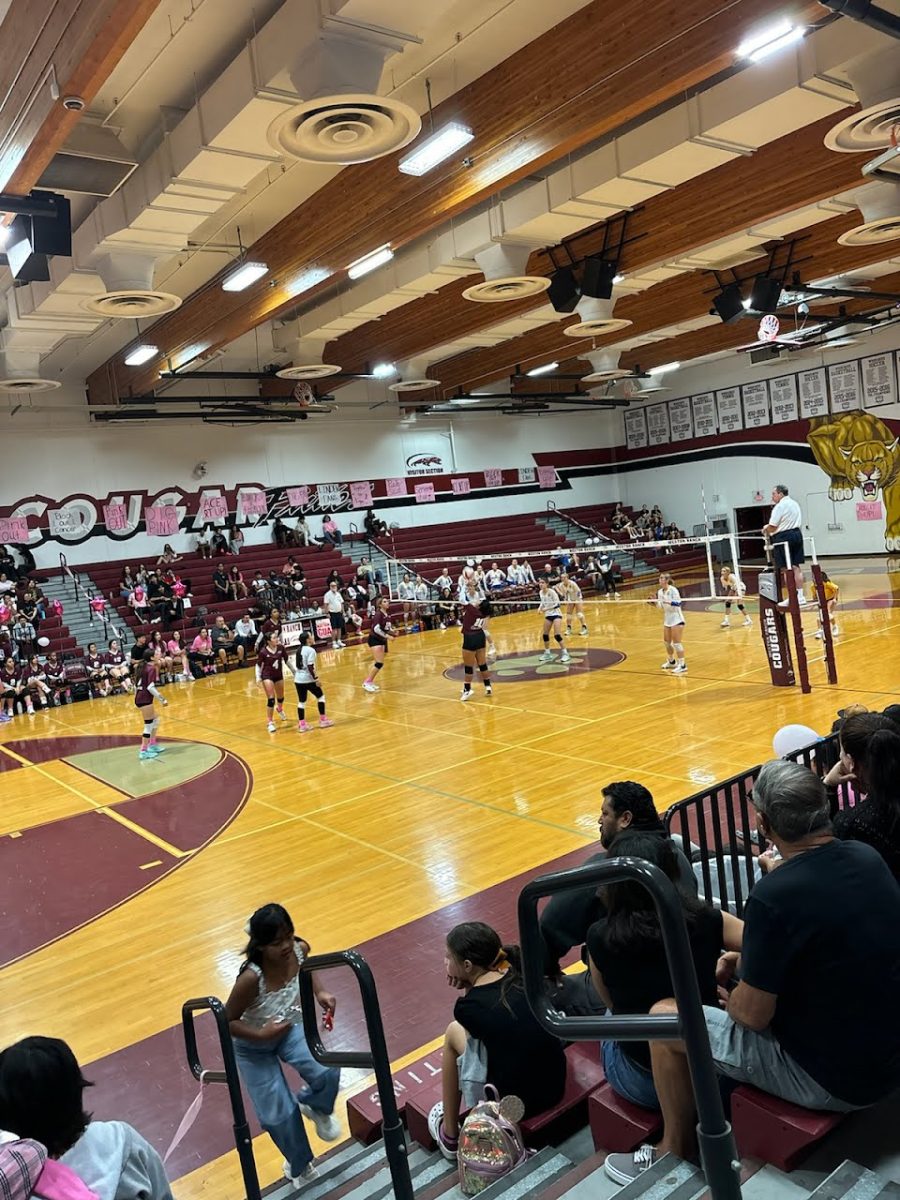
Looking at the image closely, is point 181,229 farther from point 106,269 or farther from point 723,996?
point 723,996

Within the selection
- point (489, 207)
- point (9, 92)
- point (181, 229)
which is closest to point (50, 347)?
point (181, 229)

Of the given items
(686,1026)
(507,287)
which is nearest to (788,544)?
(507,287)

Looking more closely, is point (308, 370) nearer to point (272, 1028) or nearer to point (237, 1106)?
point (272, 1028)

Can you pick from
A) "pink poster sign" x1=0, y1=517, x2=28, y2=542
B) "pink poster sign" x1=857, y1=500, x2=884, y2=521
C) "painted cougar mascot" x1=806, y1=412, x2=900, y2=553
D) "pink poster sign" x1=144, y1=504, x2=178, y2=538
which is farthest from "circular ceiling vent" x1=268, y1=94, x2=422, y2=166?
"pink poster sign" x1=857, y1=500, x2=884, y2=521

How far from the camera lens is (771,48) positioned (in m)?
7.97

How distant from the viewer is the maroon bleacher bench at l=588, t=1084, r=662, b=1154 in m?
2.83

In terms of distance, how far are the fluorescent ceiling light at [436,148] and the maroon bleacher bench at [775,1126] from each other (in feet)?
30.4

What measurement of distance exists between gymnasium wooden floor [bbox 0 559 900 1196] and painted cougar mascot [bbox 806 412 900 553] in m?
13.3

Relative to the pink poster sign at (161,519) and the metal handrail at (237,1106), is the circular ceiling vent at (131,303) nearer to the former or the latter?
the metal handrail at (237,1106)

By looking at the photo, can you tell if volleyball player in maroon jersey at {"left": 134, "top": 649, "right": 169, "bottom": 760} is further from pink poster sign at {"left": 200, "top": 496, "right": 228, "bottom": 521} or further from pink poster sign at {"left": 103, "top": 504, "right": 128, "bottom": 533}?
pink poster sign at {"left": 200, "top": 496, "right": 228, "bottom": 521}

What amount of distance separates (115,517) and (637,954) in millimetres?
25924

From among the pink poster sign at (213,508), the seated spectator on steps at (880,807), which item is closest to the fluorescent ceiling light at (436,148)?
the seated spectator on steps at (880,807)

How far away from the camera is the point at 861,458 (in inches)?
1150

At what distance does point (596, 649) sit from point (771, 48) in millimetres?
11768
